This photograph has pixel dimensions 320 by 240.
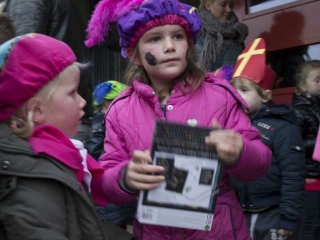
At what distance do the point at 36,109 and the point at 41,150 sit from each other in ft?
0.66

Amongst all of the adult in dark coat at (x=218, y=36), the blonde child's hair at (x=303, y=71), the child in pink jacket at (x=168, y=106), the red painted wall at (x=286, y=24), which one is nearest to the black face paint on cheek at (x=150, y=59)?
the child in pink jacket at (x=168, y=106)

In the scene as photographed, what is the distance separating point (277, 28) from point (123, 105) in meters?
2.75

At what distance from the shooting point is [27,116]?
1.79 meters

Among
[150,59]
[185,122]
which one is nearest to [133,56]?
[150,59]

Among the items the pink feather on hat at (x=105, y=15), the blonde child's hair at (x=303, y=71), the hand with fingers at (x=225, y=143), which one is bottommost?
the hand with fingers at (x=225, y=143)

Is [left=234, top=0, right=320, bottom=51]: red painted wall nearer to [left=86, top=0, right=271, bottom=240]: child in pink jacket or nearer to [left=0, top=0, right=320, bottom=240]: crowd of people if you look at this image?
[left=0, top=0, right=320, bottom=240]: crowd of people

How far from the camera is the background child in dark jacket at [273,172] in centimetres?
315

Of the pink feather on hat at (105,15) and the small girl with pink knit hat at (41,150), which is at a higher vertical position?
the pink feather on hat at (105,15)

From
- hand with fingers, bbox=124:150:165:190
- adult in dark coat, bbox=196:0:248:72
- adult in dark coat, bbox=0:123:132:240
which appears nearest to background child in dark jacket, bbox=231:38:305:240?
adult in dark coat, bbox=196:0:248:72

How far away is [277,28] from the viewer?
15.3 ft

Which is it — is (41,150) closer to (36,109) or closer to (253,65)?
(36,109)

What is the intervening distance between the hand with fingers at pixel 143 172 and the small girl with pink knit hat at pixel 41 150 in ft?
0.54

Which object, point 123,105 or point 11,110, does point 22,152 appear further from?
point 123,105

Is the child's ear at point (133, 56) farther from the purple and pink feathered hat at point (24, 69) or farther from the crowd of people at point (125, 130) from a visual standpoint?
the purple and pink feathered hat at point (24, 69)
